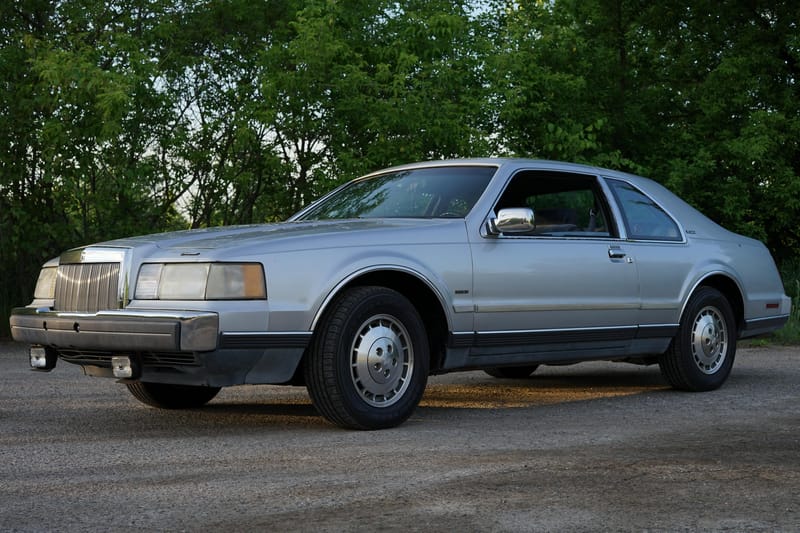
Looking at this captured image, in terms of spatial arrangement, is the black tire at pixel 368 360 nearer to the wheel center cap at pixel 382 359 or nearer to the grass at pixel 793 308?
the wheel center cap at pixel 382 359

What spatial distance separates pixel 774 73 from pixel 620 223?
1282 centimetres

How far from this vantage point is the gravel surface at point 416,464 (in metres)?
4.18

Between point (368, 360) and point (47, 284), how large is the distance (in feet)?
6.76

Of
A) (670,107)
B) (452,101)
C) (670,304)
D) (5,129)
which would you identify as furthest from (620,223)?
(670,107)

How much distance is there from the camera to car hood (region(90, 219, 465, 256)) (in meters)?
6.09

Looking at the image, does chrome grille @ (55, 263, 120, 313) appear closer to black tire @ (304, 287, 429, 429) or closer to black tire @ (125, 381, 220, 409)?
black tire @ (125, 381, 220, 409)

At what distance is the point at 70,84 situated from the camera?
488 inches

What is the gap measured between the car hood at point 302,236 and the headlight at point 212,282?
10cm

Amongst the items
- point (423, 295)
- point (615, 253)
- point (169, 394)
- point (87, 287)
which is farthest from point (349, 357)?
point (615, 253)

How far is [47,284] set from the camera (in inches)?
270

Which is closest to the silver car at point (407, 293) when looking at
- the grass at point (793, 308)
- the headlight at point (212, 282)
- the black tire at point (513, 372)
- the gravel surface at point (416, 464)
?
the headlight at point (212, 282)

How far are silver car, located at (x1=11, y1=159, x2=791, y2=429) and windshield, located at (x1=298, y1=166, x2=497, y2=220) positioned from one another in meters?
0.01

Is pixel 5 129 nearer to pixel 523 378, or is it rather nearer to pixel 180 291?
pixel 523 378

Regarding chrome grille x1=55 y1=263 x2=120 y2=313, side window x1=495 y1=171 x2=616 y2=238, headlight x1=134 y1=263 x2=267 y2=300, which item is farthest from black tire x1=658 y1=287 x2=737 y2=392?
chrome grille x1=55 y1=263 x2=120 y2=313
